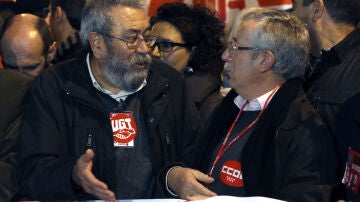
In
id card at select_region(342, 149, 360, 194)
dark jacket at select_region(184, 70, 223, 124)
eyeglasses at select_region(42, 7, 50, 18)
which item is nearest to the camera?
id card at select_region(342, 149, 360, 194)

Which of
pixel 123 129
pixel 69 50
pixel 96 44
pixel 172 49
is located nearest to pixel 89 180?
pixel 123 129

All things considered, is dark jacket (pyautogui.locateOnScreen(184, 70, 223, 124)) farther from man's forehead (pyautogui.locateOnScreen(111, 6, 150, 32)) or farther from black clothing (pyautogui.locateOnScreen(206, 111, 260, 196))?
black clothing (pyautogui.locateOnScreen(206, 111, 260, 196))

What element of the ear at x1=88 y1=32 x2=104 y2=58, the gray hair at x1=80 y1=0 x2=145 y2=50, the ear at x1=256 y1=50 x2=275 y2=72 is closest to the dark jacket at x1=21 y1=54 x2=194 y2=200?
the ear at x1=88 y1=32 x2=104 y2=58

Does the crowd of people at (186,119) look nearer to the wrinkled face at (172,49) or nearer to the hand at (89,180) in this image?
the hand at (89,180)

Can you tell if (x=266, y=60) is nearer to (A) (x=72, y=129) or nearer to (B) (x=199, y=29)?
(A) (x=72, y=129)

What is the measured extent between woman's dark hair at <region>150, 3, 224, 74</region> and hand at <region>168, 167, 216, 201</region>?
64.6 inches

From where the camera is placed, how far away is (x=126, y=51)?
13.0 feet

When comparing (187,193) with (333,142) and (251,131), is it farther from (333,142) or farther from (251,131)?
(333,142)

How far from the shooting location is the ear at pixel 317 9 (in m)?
4.16

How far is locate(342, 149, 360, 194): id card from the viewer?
10.4ft

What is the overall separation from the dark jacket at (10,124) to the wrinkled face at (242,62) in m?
1.13

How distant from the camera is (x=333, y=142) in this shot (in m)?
3.49

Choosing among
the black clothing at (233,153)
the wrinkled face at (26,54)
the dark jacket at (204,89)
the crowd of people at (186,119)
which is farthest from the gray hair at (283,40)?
the wrinkled face at (26,54)

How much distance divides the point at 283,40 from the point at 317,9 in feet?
2.14
